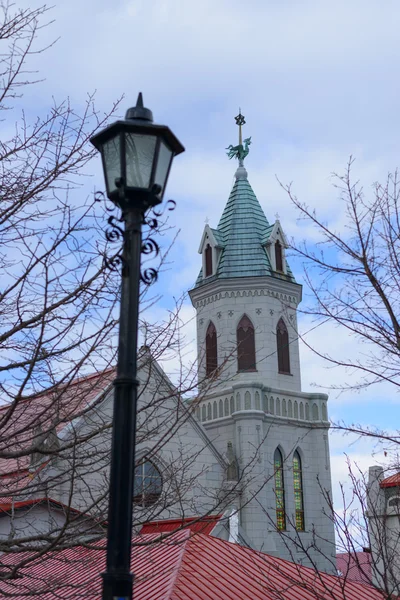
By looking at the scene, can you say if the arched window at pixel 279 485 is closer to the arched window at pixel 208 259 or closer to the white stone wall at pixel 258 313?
the white stone wall at pixel 258 313

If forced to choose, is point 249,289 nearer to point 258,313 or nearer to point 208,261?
point 258,313

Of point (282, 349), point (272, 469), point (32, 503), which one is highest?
point (282, 349)

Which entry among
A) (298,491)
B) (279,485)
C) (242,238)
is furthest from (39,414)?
(242,238)

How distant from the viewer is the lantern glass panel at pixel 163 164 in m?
4.69

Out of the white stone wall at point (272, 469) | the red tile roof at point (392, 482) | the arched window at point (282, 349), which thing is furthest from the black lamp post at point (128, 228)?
the arched window at point (282, 349)

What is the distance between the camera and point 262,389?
29.1m

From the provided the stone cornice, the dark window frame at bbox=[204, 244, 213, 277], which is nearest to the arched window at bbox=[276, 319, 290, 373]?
the stone cornice

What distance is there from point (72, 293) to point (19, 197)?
1.41 meters

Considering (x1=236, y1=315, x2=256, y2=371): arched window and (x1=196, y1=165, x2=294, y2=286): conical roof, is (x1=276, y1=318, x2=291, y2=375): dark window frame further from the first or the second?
(x1=196, y1=165, x2=294, y2=286): conical roof

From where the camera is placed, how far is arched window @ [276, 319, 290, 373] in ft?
101

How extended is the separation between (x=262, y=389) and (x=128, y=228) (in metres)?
24.7

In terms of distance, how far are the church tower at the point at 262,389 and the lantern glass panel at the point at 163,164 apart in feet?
73.7

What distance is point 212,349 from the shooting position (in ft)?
102

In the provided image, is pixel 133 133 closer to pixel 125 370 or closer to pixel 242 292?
pixel 125 370
